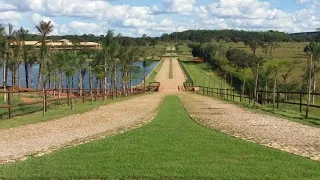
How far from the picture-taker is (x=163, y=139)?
44.7 feet

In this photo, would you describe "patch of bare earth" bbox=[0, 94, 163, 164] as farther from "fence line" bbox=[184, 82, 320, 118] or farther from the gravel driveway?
"fence line" bbox=[184, 82, 320, 118]

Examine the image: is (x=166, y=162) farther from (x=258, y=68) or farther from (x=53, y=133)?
(x=258, y=68)

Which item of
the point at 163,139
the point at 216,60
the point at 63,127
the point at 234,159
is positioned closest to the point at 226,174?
the point at 234,159

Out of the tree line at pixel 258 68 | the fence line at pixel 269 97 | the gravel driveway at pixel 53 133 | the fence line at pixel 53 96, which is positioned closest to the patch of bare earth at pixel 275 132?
the gravel driveway at pixel 53 133

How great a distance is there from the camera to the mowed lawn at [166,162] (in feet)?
29.5

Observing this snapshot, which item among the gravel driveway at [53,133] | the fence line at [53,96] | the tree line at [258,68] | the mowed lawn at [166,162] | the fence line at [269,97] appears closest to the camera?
the mowed lawn at [166,162]

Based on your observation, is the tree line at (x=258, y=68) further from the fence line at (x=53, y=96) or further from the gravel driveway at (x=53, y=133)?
the fence line at (x=53, y=96)

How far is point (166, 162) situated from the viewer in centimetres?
1009

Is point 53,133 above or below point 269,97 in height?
above

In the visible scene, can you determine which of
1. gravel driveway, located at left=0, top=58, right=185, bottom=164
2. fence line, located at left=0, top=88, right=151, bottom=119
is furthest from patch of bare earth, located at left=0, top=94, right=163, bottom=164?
fence line, located at left=0, top=88, right=151, bottom=119

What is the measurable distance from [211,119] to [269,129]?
4470 millimetres

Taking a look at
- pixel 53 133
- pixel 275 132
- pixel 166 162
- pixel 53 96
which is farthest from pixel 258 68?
pixel 166 162

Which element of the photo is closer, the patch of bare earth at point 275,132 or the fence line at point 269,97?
the patch of bare earth at point 275,132

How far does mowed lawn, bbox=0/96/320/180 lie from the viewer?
9000mm
